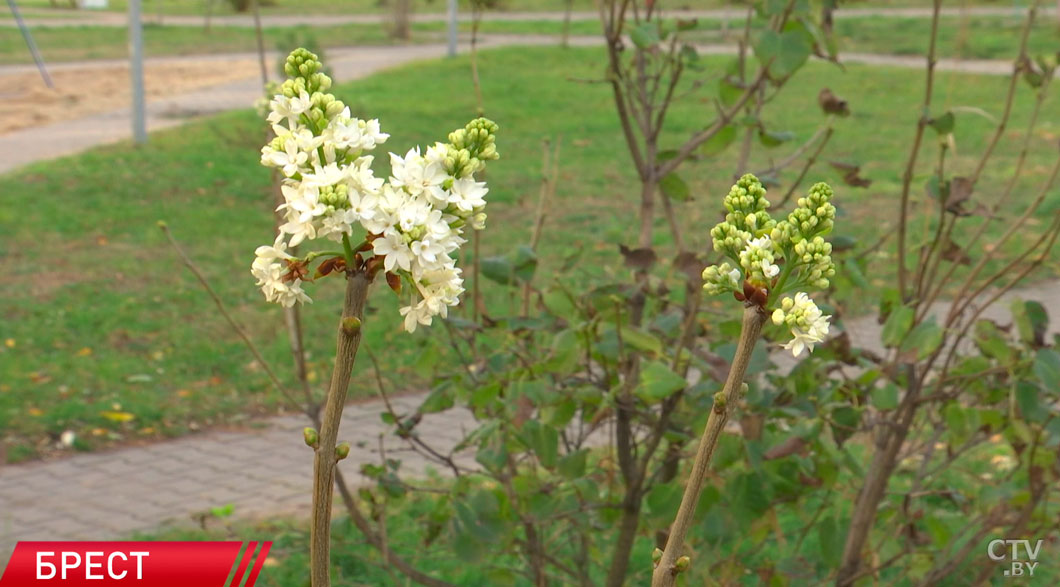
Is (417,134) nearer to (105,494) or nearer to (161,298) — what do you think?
(161,298)

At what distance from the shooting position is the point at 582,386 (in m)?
3.04

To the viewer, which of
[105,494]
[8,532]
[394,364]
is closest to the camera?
[8,532]

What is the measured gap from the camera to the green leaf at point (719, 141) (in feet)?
10.9

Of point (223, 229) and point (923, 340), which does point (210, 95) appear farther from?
point (923, 340)

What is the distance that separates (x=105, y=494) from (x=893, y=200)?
26.0 feet

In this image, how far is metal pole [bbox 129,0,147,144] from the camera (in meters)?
12.8

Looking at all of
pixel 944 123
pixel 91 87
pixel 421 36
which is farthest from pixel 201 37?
pixel 944 123

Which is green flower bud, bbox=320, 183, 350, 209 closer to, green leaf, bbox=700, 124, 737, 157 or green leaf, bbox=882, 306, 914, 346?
green leaf, bbox=882, 306, 914, 346

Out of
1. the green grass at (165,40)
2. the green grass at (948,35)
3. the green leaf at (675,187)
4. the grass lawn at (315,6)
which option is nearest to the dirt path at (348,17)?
the grass lawn at (315,6)

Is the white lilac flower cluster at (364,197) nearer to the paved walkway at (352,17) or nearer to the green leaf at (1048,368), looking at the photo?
the green leaf at (1048,368)

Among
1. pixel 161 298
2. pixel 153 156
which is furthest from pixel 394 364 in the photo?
pixel 153 156

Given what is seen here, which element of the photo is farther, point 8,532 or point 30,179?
point 30,179
